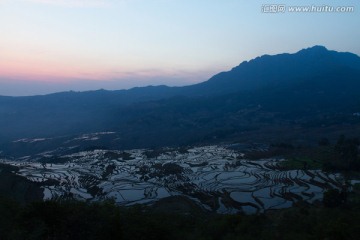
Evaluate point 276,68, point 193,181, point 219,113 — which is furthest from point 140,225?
point 276,68

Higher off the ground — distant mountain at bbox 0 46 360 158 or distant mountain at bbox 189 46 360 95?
distant mountain at bbox 189 46 360 95

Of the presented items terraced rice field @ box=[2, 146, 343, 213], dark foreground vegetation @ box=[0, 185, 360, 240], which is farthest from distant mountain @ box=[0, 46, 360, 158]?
dark foreground vegetation @ box=[0, 185, 360, 240]

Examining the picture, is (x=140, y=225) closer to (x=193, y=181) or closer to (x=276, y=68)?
(x=193, y=181)

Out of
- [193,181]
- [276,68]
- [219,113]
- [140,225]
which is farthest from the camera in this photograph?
[276,68]

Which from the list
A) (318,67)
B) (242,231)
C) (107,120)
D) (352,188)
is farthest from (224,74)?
(242,231)

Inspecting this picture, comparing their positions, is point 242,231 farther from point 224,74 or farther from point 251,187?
point 224,74

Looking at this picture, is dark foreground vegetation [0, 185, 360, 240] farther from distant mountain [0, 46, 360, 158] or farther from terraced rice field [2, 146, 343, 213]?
distant mountain [0, 46, 360, 158]
